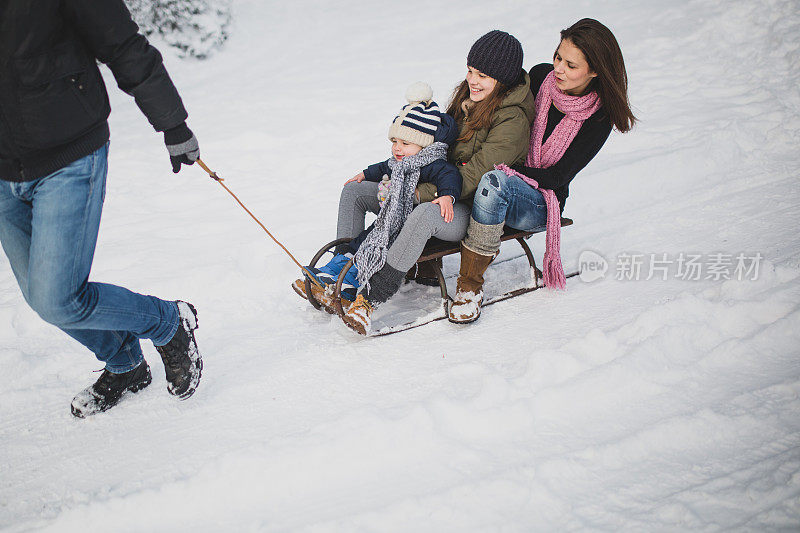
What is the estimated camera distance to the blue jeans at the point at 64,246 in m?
1.82

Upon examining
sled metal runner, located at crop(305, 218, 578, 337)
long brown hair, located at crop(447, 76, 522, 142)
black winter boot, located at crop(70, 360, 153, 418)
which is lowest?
black winter boot, located at crop(70, 360, 153, 418)

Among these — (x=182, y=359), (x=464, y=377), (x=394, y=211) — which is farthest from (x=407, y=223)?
(x=182, y=359)

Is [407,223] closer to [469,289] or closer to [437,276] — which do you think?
[437,276]

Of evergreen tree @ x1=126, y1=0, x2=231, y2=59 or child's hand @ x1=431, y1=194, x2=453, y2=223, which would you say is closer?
child's hand @ x1=431, y1=194, x2=453, y2=223

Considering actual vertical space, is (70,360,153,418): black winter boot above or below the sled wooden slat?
below

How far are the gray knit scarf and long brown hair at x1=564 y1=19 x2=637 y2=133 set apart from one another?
2.61ft

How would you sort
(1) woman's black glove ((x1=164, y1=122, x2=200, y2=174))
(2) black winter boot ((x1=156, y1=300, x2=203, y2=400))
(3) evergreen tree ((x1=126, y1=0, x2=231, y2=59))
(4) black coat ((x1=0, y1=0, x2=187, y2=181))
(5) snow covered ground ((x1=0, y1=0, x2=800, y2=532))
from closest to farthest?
(4) black coat ((x1=0, y1=0, x2=187, y2=181))
(5) snow covered ground ((x1=0, y1=0, x2=800, y2=532))
(1) woman's black glove ((x1=164, y1=122, x2=200, y2=174))
(2) black winter boot ((x1=156, y1=300, x2=203, y2=400))
(3) evergreen tree ((x1=126, y1=0, x2=231, y2=59))

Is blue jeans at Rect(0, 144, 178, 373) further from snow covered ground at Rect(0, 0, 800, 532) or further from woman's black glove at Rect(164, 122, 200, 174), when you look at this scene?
snow covered ground at Rect(0, 0, 800, 532)

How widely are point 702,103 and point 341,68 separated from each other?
4177 millimetres

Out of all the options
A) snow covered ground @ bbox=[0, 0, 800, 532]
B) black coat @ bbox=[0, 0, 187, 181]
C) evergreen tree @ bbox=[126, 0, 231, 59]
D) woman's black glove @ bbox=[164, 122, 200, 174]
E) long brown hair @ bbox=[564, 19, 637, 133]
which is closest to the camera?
black coat @ bbox=[0, 0, 187, 181]

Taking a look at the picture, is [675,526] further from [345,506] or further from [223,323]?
[223,323]

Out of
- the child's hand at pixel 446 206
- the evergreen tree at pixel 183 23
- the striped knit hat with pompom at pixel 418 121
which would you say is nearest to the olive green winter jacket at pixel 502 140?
the child's hand at pixel 446 206

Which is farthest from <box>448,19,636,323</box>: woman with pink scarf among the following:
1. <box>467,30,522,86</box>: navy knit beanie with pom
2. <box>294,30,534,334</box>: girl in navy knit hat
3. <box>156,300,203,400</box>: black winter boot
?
<box>156,300,203,400</box>: black winter boot

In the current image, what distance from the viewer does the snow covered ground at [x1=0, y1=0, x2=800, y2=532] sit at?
5.86 feet
